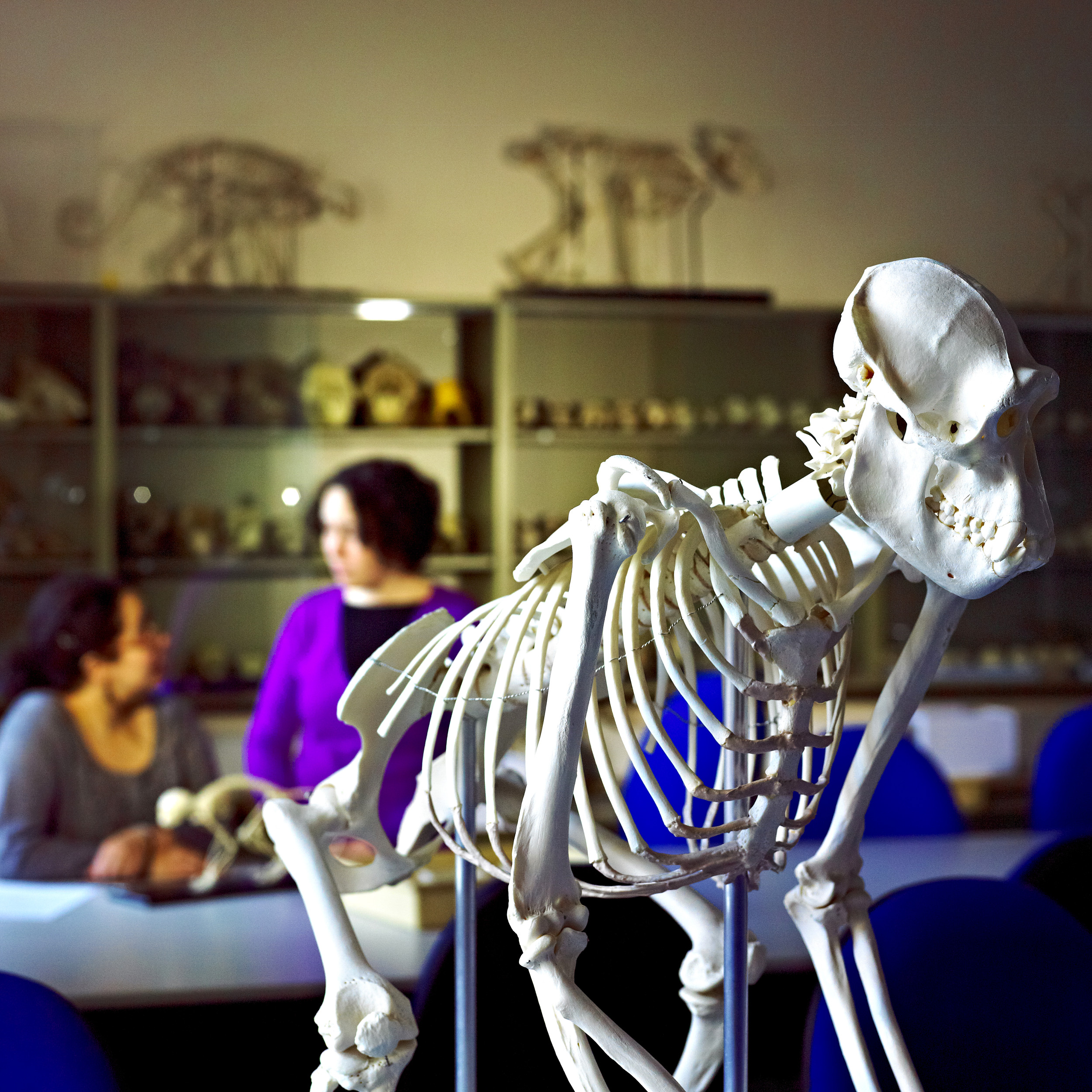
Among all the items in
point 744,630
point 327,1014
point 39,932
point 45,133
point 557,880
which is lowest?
point 39,932

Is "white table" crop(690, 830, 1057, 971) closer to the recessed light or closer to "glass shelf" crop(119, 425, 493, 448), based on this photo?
"glass shelf" crop(119, 425, 493, 448)

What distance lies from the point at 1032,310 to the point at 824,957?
3.52 m

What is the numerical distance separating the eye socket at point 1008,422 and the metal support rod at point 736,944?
26cm

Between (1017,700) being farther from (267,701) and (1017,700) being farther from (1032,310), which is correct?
(267,701)

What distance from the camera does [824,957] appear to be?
106 cm

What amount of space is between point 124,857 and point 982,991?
4.59ft

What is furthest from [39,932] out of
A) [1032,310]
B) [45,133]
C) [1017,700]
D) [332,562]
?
[1032,310]

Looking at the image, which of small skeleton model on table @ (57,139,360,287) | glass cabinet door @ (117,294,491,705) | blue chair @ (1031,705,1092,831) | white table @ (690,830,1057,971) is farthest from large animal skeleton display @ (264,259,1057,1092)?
small skeleton model on table @ (57,139,360,287)

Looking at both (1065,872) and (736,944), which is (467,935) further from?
(1065,872)

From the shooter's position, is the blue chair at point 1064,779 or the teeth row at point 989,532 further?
the blue chair at point 1064,779

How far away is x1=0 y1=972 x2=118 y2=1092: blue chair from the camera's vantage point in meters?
1.12

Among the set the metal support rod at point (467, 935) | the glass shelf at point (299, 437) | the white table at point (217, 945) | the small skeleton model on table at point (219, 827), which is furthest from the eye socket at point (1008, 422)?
the glass shelf at point (299, 437)

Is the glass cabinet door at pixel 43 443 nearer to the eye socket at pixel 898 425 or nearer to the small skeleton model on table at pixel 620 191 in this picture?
the small skeleton model on table at pixel 620 191

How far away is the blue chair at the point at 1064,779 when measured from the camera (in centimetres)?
270
